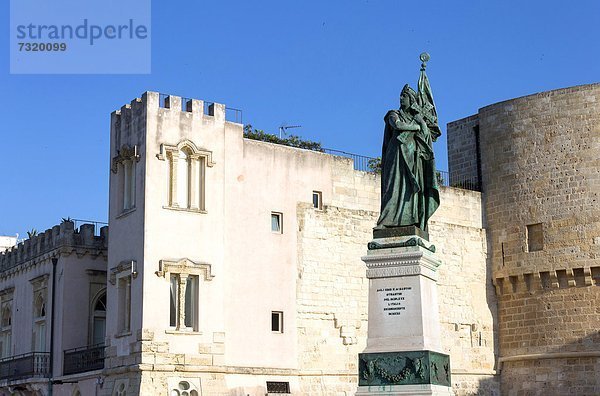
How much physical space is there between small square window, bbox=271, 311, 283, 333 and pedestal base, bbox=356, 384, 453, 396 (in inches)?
569

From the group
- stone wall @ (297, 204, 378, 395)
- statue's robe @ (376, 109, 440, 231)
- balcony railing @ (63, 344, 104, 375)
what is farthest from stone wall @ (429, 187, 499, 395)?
statue's robe @ (376, 109, 440, 231)

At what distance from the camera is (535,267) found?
108 ft

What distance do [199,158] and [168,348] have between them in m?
5.10

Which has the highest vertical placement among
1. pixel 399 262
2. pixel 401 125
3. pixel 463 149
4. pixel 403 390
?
pixel 463 149

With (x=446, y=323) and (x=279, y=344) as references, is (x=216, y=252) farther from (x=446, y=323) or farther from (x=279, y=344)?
(x=446, y=323)

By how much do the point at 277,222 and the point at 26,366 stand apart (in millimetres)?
8780

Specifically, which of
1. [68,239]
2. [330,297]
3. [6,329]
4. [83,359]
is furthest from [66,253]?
[330,297]

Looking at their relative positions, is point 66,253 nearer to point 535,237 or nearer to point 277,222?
point 277,222

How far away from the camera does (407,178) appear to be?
49.8 feet

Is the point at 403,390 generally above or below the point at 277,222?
below

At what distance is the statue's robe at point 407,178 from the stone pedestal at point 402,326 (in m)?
0.45

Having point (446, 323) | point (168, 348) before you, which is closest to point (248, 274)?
point (168, 348)

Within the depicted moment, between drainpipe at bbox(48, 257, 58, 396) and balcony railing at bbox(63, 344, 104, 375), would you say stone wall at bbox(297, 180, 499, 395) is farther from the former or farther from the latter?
drainpipe at bbox(48, 257, 58, 396)

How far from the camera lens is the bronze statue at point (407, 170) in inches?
594
